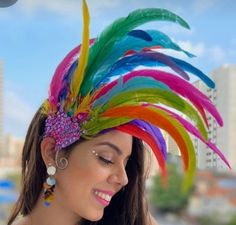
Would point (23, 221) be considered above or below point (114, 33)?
below

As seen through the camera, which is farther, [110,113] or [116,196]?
[116,196]

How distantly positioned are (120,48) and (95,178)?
266 mm

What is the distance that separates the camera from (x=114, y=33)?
106cm

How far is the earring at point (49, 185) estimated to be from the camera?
3.62ft

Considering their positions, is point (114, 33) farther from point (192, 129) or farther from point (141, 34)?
point (192, 129)

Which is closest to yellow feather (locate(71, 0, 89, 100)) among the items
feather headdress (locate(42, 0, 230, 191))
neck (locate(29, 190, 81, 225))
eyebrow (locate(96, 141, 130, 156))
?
feather headdress (locate(42, 0, 230, 191))

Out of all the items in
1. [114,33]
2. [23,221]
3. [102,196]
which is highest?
[114,33]

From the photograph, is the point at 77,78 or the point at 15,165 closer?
the point at 77,78

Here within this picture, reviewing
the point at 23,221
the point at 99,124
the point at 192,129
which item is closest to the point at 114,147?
the point at 99,124

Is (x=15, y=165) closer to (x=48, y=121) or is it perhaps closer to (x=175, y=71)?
(x=48, y=121)

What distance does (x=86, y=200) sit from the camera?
108 centimetres

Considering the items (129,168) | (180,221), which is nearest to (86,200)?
(129,168)

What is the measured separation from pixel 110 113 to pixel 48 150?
6.5 inches

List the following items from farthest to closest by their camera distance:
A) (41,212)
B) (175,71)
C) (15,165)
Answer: (15,165) < (41,212) < (175,71)
